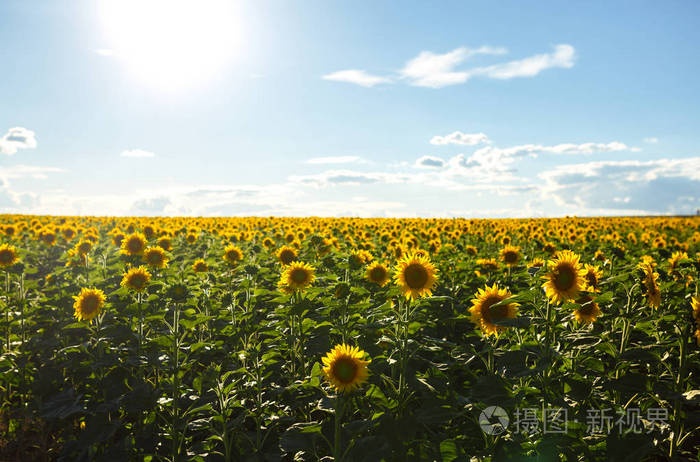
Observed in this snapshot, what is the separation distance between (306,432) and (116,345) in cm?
392

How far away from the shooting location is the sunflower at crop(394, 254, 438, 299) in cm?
408

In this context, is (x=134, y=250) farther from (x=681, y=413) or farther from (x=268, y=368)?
(x=681, y=413)

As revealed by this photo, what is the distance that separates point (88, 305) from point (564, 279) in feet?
16.2

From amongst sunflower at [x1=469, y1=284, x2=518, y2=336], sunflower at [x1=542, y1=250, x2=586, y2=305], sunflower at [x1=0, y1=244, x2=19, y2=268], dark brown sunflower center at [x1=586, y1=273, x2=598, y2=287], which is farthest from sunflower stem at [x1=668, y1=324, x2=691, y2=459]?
sunflower at [x1=0, y1=244, x2=19, y2=268]

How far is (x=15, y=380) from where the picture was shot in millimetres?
5281

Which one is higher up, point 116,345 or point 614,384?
point 614,384

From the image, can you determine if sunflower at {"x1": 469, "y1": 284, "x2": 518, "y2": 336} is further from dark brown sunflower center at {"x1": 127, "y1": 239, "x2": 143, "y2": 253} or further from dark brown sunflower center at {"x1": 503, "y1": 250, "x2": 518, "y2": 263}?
dark brown sunflower center at {"x1": 127, "y1": 239, "x2": 143, "y2": 253}

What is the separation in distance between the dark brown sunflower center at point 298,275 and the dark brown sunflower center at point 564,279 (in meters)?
2.63

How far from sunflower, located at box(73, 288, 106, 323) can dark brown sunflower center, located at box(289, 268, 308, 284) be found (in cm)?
221

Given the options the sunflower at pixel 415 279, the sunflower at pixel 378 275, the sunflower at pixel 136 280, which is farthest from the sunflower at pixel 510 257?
the sunflower at pixel 136 280

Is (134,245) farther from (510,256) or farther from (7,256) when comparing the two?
(510,256)

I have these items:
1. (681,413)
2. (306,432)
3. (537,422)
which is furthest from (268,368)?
(681,413)

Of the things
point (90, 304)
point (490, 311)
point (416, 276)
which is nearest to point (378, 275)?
point (416, 276)

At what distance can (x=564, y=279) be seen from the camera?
358 centimetres
